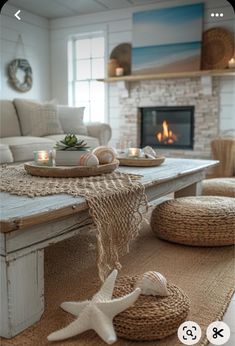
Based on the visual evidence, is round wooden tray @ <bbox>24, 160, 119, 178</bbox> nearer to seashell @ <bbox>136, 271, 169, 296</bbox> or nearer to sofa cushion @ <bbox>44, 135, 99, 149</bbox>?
seashell @ <bbox>136, 271, 169, 296</bbox>

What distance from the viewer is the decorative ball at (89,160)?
1.68 meters

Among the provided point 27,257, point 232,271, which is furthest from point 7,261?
point 232,271

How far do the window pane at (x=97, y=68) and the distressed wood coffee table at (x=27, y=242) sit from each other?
14.3 ft

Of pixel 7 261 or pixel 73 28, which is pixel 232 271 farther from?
pixel 73 28

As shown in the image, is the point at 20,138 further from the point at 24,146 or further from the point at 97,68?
the point at 97,68

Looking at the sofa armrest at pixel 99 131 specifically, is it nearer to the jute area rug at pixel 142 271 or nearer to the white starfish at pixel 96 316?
the jute area rug at pixel 142 271

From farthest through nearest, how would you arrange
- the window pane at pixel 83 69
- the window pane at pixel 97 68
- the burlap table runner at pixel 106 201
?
the window pane at pixel 83 69
the window pane at pixel 97 68
the burlap table runner at pixel 106 201

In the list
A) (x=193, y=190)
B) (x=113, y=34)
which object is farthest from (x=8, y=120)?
(x=113, y=34)

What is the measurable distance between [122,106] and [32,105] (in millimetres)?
1640

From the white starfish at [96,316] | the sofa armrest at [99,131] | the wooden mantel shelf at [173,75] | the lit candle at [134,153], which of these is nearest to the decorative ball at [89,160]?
the lit candle at [134,153]

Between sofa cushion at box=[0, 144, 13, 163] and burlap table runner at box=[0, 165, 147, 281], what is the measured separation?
135 centimetres

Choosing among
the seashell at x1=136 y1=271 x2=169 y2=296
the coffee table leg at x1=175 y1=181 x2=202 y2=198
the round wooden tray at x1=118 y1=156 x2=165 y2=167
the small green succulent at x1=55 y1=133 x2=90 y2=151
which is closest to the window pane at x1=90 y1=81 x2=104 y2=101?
the coffee table leg at x1=175 y1=181 x2=202 y2=198

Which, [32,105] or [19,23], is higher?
[19,23]

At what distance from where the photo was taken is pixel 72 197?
121 cm
